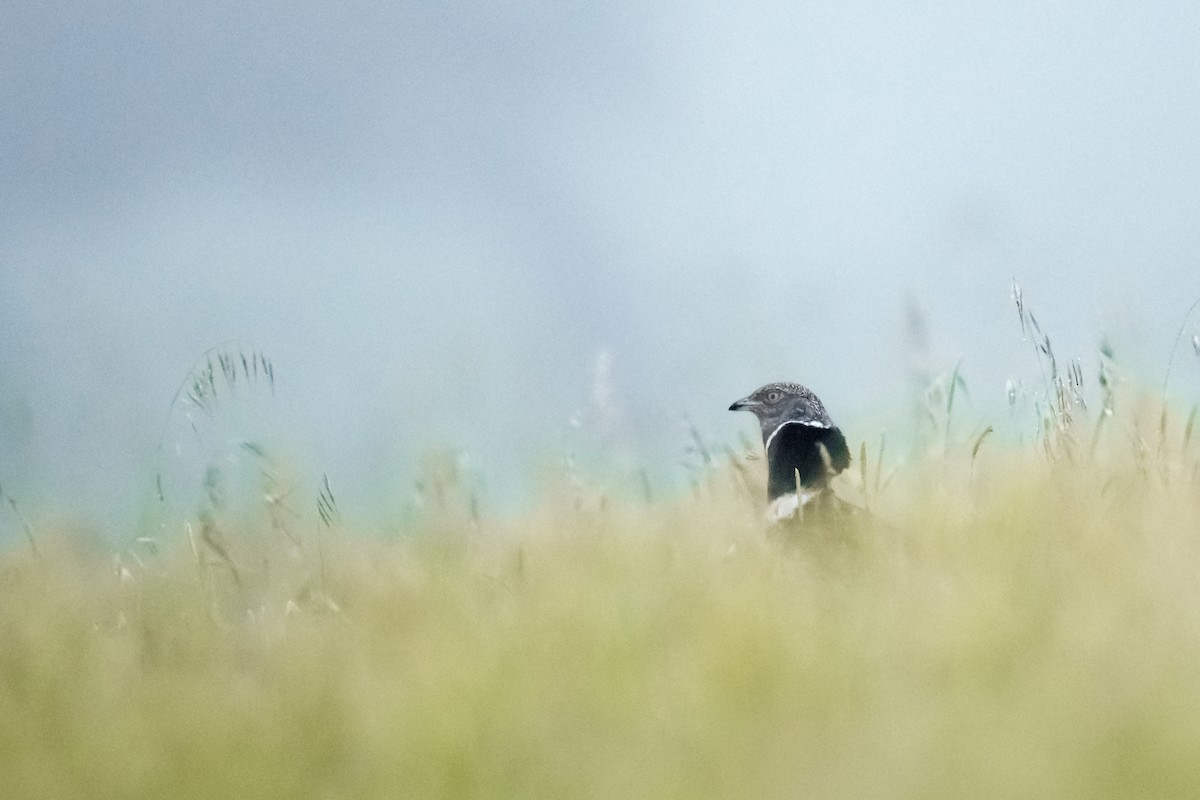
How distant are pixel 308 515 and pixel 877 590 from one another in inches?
58.4

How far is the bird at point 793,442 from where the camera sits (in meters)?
2.81

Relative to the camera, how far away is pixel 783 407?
329cm

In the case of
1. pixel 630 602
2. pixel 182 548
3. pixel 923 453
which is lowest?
pixel 630 602

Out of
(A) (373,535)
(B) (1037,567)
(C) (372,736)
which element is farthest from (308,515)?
(B) (1037,567)

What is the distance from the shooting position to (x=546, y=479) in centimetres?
307

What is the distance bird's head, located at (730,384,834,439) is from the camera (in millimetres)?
3201

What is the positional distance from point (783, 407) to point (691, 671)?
5.97 ft

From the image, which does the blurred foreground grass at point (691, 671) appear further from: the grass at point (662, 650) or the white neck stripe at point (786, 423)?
the white neck stripe at point (786, 423)

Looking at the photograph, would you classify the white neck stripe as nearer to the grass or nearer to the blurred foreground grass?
the grass

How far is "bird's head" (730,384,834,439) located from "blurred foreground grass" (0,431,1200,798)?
2.59 feet

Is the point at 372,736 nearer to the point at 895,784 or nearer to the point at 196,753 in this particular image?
the point at 196,753

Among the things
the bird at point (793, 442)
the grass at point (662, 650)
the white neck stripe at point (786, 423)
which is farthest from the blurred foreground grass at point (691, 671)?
the white neck stripe at point (786, 423)

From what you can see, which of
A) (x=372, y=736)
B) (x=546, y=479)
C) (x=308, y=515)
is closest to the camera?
(x=372, y=736)

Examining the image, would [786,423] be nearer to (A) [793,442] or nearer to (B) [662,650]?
(A) [793,442]
